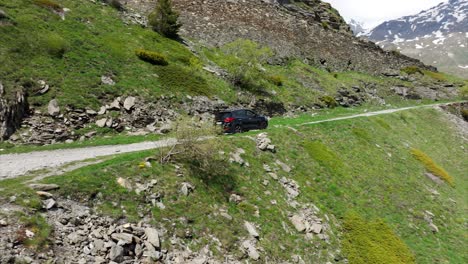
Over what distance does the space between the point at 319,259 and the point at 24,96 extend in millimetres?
22057

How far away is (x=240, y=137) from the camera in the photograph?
23.2 m

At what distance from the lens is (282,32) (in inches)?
2376

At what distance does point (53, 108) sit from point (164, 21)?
75.0 ft

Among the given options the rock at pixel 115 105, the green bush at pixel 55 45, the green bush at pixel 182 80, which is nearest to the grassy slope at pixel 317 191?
the rock at pixel 115 105

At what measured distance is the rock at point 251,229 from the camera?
51.0 ft

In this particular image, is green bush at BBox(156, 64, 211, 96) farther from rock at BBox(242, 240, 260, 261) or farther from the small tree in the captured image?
rock at BBox(242, 240, 260, 261)

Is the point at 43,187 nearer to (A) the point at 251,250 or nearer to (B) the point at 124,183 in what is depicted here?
(B) the point at 124,183

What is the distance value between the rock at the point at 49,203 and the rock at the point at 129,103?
14705mm

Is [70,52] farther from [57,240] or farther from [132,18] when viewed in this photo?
[57,240]

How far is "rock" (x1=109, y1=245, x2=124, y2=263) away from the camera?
1133 cm

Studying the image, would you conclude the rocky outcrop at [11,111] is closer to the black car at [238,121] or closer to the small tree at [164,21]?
the black car at [238,121]

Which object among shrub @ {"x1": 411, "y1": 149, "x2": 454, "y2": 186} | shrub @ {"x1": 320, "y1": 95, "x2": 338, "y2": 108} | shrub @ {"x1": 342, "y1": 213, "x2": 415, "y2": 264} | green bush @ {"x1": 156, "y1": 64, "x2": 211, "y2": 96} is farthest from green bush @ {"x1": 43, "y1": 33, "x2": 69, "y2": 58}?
shrub @ {"x1": 411, "y1": 149, "x2": 454, "y2": 186}

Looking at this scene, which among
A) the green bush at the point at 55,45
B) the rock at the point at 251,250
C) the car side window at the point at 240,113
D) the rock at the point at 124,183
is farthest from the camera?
the car side window at the point at 240,113

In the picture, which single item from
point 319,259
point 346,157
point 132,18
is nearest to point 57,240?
point 319,259
